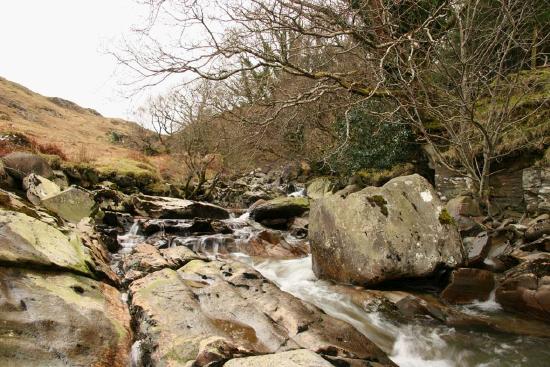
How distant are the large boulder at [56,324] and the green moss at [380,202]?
4.12m

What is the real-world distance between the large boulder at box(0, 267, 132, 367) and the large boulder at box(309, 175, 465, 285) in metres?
3.47

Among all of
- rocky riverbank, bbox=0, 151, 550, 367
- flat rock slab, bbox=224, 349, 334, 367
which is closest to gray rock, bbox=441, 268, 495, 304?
rocky riverbank, bbox=0, 151, 550, 367

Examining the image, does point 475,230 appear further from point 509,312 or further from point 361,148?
point 361,148

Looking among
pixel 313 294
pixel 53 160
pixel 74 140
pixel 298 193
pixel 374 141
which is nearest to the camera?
pixel 313 294

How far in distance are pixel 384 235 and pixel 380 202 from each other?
0.66 m

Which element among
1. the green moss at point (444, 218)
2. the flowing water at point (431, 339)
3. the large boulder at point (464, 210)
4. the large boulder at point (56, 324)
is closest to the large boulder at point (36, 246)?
the large boulder at point (56, 324)

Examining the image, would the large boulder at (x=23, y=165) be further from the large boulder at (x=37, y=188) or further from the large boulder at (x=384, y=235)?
the large boulder at (x=384, y=235)

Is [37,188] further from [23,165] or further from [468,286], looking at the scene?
[468,286]

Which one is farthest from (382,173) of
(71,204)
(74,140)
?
(74,140)

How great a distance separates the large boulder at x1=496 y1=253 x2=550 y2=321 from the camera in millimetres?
4785

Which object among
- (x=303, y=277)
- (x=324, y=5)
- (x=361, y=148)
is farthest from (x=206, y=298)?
(x=361, y=148)

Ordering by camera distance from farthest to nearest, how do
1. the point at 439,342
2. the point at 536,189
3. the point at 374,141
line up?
the point at 374,141 < the point at 536,189 < the point at 439,342

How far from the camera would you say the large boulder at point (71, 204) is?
346 inches

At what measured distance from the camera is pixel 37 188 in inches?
396
